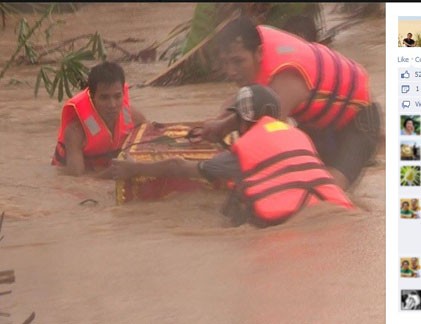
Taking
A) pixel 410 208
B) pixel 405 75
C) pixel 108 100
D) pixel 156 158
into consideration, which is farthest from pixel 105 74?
pixel 410 208

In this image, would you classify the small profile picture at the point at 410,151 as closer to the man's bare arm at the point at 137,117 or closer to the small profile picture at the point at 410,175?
the small profile picture at the point at 410,175

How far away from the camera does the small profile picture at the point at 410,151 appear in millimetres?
2670

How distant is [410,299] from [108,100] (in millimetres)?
1135

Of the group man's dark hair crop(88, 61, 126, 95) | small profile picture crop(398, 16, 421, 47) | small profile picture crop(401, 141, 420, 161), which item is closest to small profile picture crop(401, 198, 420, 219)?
small profile picture crop(401, 141, 420, 161)

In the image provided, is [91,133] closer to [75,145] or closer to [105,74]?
[75,145]

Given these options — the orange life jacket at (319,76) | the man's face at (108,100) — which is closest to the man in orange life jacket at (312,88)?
the orange life jacket at (319,76)

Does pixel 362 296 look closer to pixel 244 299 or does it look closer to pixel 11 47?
pixel 244 299

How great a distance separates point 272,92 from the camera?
2.68 m

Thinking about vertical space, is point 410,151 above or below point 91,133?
below

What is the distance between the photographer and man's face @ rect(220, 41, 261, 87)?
2.68 metres

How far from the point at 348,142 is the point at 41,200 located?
986 mm

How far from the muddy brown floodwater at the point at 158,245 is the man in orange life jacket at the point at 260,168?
5 cm

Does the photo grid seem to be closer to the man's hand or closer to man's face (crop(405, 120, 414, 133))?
man's face (crop(405, 120, 414, 133))

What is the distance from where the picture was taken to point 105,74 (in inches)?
107
